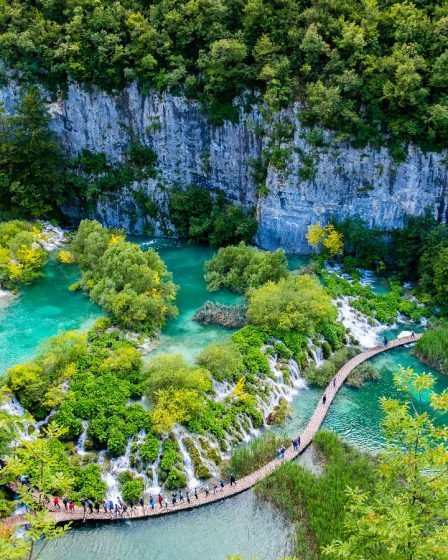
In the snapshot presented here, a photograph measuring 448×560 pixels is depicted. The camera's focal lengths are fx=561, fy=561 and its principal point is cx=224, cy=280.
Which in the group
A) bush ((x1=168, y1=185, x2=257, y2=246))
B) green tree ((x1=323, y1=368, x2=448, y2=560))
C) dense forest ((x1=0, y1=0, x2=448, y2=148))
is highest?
dense forest ((x1=0, y1=0, x2=448, y2=148))

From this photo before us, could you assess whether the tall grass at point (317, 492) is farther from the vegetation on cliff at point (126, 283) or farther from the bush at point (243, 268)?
the bush at point (243, 268)

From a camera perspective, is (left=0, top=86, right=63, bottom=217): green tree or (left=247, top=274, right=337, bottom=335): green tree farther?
(left=0, top=86, right=63, bottom=217): green tree

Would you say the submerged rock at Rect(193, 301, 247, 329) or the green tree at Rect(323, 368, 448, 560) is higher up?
the green tree at Rect(323, 368, 448, 560)

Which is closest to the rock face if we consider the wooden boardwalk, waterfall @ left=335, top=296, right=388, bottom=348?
waterfall @ left=335, top=296, right=388, bottom=348

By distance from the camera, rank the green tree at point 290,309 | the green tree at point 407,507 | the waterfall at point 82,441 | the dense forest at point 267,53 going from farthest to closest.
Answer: the dense forest at point 267,53 < the green tree at point 290,309 < the waterfall at point 82,441 < the green tree at point 407,507

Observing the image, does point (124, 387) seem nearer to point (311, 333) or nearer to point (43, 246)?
point (311, 333)

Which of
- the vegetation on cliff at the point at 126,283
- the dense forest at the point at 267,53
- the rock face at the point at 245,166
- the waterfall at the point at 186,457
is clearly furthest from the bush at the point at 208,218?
the waterfall at the point at 186,457

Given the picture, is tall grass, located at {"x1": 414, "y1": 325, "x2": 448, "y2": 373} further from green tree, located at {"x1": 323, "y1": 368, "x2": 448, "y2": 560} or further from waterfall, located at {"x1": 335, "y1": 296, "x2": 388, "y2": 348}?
green tree, located at {"x1": 323, "y1": 368, "x2": 448, "y2": 560}
